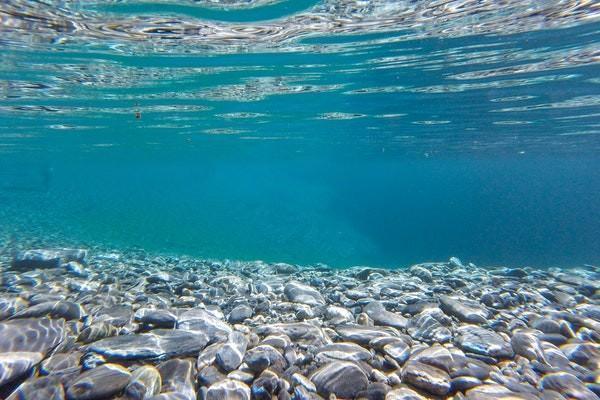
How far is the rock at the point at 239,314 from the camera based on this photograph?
557cm

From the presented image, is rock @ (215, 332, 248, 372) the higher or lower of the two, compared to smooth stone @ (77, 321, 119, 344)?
higher

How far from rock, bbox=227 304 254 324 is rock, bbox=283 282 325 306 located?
1.11m

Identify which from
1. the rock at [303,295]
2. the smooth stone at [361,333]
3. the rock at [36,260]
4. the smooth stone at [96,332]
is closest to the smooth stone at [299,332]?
the smooth stone at [361,333]

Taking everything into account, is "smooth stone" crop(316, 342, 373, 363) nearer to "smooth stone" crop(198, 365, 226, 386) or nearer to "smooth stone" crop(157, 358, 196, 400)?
"smooth stone" crop(198, 365, 226, 386)

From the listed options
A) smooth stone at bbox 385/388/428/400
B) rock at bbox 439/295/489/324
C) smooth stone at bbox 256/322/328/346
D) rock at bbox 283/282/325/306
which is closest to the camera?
smooth stone at bbox 385/388/428/400

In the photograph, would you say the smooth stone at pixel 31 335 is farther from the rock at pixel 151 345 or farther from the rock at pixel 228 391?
the rock at pixel 228 391

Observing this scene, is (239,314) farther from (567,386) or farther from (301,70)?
(301,70)

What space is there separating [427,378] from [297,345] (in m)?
1.68

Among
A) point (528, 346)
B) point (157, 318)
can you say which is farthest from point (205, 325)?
point (528, 346)

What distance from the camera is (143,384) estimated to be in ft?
11.3

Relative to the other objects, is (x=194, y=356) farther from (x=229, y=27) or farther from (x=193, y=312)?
(x=229, y=27)

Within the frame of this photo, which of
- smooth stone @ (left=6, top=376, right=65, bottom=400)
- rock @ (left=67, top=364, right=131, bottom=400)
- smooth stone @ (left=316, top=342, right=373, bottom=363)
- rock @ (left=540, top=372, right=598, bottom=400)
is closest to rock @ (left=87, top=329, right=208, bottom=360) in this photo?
rock @ (left=67, top=364, right=131, bottom=400)

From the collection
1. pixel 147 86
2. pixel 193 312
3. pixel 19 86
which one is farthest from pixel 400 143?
pixel 193 312

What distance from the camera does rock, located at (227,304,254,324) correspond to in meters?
5.57
